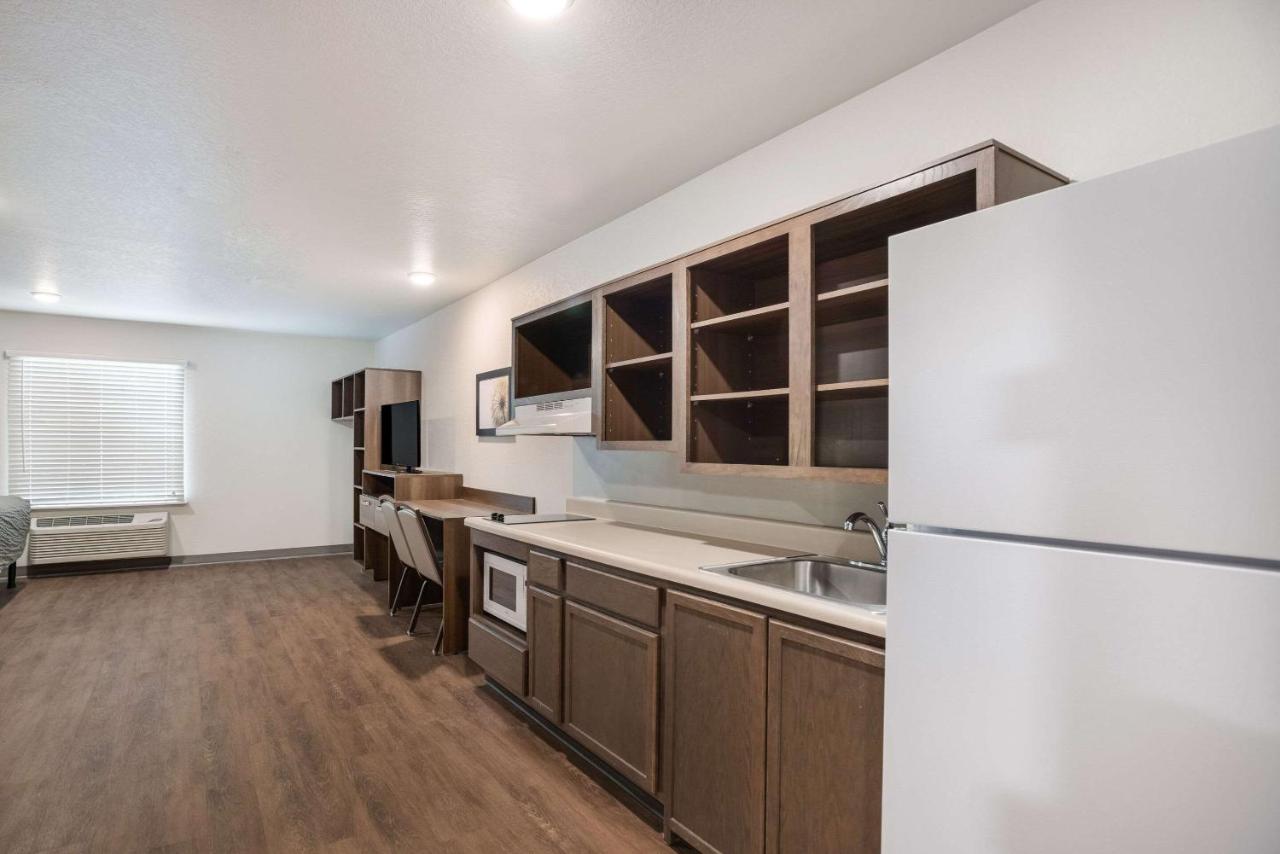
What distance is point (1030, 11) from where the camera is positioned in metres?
1.84

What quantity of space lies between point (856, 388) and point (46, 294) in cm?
653

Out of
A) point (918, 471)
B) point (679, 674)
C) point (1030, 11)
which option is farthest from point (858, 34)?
point (679, 674)

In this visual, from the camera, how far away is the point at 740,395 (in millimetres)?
2352

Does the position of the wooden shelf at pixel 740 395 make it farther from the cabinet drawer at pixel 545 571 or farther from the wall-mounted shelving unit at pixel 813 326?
the cabinet drawer at pixel 545 571

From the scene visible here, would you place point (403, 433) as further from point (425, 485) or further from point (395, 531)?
point (395, 531)

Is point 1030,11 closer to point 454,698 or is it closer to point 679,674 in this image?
point 679,674

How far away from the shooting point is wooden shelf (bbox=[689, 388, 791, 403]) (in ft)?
7.21

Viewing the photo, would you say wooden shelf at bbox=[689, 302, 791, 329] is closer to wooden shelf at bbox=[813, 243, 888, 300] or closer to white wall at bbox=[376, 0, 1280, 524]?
wooden shelf at bbox=[813, 243, 888, 300]

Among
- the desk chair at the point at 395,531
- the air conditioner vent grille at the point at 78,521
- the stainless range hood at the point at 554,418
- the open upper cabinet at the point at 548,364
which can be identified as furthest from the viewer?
the air conditioner vent grille at the point at 78,521

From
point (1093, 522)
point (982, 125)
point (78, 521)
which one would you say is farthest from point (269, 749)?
point (78, 521)

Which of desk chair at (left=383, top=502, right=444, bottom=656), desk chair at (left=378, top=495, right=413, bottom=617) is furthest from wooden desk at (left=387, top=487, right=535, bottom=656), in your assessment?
desk chair at (left=378, top=495, right=413, bottom=617)

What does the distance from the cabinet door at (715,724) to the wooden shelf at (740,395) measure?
71 cm

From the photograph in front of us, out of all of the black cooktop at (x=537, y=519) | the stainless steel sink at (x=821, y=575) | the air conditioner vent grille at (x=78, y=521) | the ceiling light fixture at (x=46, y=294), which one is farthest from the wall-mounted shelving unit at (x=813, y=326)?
the air conditioner vent grille at (x=78, y=521)

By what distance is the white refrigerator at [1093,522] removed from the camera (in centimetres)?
86
